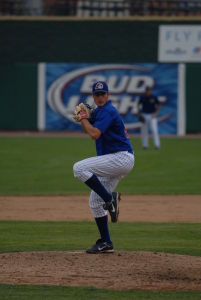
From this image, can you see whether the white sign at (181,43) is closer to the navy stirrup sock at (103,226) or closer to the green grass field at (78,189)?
the green grass field at (78,189)

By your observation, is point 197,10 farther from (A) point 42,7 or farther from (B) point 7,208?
(B) point 7,208

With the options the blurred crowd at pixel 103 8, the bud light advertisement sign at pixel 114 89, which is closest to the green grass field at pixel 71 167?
the bud light advertisement sign at pixel 114 89

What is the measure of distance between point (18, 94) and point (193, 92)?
6.64 m

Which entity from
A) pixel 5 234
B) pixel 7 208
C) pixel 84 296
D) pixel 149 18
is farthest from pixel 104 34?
pixel 84 296

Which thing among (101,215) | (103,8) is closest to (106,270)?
(101,215)

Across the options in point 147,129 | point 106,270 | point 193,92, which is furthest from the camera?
point 193,92

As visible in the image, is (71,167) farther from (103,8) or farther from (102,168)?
(103,8)

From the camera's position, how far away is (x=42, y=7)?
34000 millimetres

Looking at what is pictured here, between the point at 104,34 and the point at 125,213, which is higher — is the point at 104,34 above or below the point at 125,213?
above

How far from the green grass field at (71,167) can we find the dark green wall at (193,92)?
2.34m

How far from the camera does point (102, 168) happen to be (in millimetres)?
9445

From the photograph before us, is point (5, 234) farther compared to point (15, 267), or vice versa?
point (5, 234)

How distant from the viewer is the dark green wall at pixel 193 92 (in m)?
30.6

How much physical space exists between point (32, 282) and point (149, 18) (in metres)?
24.7
